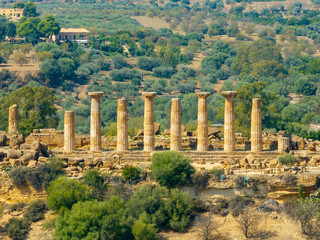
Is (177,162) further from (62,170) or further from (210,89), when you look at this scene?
(210,89)

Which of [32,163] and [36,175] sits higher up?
[32,163]

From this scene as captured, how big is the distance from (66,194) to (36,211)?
2454 mm

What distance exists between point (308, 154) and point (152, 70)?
9544 centimetres

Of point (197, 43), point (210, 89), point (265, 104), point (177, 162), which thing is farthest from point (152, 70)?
point (177, 162)

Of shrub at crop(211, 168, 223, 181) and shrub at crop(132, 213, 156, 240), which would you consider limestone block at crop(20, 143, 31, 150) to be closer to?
shrub at crop(132, 213, 156, 240)

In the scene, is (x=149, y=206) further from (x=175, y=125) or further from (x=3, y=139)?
(x=3, y=139)

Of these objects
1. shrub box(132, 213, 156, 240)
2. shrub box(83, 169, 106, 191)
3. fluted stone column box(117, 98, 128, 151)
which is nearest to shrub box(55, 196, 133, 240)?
shrub box(132, 213, 156, 240)

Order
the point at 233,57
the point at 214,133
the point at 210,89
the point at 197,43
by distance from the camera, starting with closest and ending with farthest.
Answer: the point at 214,133 → the point at 210,89 → the point at 233,57 → the point at 197,43

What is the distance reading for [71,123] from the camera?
62812 millimetres

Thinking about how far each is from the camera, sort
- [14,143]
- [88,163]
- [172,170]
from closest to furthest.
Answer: [172,170] → [88,163] → [14,143]

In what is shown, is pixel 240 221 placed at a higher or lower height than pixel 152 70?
lower

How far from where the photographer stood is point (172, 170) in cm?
5697

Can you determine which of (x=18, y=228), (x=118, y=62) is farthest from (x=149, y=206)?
(x=118, y=62)

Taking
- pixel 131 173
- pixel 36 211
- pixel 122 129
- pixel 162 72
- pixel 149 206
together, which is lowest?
pixel 36 211
